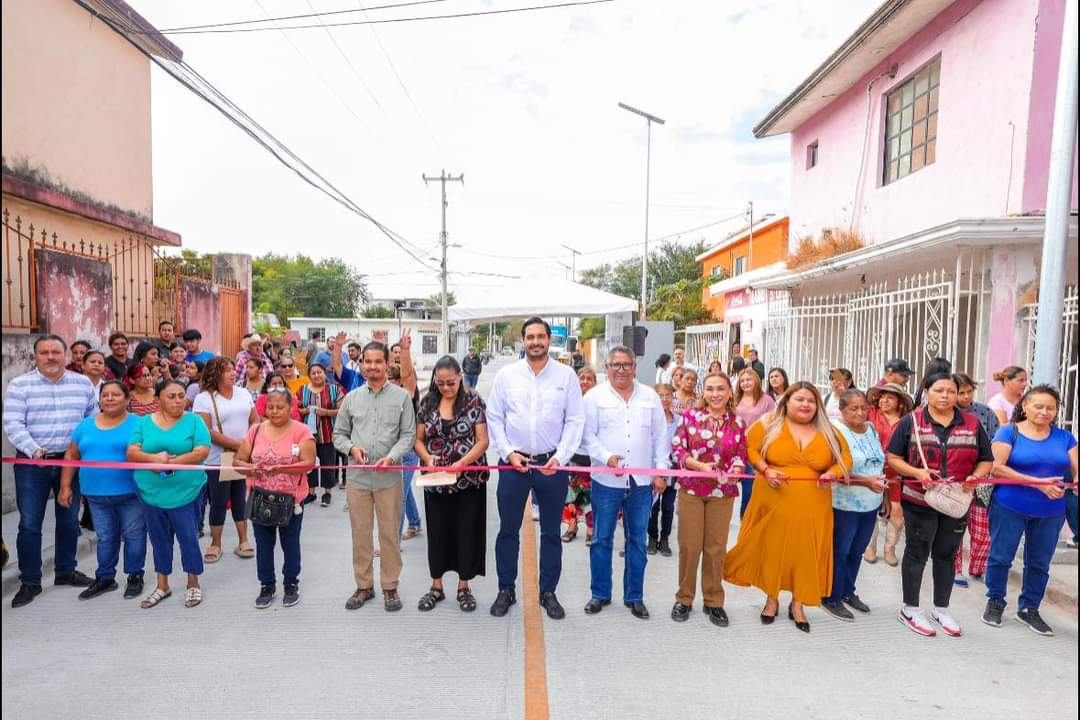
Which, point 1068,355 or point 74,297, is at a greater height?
point 74,297

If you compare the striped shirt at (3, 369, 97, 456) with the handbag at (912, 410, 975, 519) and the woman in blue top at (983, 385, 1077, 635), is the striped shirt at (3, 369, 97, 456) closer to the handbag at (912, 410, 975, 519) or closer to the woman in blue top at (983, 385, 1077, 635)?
the handbag at (912, 410, 975, 519)

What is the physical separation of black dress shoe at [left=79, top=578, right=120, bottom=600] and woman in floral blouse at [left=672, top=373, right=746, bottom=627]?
13.1 ft

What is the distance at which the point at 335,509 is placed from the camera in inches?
299

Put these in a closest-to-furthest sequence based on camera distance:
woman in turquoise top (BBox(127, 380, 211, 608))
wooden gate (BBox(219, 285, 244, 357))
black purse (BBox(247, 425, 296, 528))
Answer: black purse (BBox(247, 425, 296, 528))
woman in turquoise top (BBox(127, 380, 211, 608))
wooden gate (BBox(219, 285, 244, 357))

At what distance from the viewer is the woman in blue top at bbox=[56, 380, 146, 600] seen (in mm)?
4785

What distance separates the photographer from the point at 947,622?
4.53 meters

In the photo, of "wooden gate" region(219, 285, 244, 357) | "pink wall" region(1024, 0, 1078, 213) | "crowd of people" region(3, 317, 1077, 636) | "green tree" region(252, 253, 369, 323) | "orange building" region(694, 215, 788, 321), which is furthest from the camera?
"green tree" region(252, 253, 369, 323)

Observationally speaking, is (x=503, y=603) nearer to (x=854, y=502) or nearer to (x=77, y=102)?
(x=854, y=502)

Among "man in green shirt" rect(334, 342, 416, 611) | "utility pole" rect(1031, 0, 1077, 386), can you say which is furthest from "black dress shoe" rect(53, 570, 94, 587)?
"utility pole" rect(1031, 0, 1077, 386)

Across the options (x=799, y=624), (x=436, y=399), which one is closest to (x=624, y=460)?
(x=436, y=399)

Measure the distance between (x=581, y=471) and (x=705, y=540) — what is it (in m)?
0.96

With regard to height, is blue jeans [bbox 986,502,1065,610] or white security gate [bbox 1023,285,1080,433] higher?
white security gate [bbox 1023,285,1080,433]

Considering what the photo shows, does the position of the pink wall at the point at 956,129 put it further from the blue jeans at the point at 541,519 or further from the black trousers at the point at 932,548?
the blue jeans at the point at 541,519

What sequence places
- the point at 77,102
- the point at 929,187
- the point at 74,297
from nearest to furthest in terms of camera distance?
the point at 74,297 → the point at 929,187 → the point at 77,102
